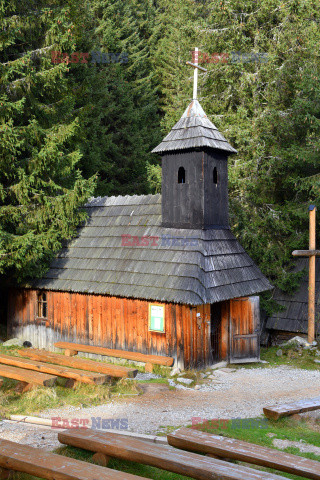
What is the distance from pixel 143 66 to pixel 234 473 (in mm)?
34989

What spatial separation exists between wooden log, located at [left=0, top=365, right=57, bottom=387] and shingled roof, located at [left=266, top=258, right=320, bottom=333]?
9619 mm

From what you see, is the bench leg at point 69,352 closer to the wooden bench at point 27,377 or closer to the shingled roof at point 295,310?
the wooden bench at point 27,377

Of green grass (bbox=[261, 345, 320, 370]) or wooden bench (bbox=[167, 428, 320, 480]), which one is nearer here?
wooden bench (bbox=[167, 428, 320, 480])

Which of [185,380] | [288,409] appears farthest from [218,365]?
[288,409]

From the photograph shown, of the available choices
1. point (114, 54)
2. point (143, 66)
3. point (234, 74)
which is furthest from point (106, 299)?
point (143, 66)

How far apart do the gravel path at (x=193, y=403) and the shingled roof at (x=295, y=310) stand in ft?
11.7

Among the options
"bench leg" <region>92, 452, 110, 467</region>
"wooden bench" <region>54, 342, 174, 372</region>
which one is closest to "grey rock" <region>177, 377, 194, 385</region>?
"wooden bench" <region>54, 342, 174, 372</region>

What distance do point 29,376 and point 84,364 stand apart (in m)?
1.66

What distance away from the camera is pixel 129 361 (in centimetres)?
1362

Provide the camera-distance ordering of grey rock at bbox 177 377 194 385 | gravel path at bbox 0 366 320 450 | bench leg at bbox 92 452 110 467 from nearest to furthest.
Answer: bench leg at bbox 92 452 110 467 < gravel path at bbox 0 366 320 450 < grey rock at bbox 177 377 194 385

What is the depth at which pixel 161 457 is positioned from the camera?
5117 mm

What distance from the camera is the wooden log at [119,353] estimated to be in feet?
41.9

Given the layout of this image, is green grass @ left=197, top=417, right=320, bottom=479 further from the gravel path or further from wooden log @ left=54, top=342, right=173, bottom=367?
wooden log @ left=54, top=342, right=173, bottom=367

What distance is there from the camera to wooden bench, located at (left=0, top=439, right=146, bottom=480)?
464 cm
